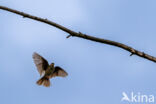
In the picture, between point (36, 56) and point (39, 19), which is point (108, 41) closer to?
point (39, 19)

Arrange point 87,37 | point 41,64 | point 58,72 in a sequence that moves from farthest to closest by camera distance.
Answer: point 58,72
point 41,64
point 87,37

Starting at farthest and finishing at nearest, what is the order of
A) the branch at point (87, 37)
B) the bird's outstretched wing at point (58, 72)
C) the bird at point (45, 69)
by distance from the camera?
the bird's outstretched wing at point (58, 72) < the bird at point (45, 69) < the branch at point (87, 37)

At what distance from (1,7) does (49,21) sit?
1.79 feet

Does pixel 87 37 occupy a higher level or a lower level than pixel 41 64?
lower

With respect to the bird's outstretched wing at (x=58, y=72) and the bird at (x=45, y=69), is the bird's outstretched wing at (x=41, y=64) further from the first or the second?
the bird's outstretched wing at (x=58, y=72)

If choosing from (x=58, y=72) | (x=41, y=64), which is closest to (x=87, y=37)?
(x=41, y=64)

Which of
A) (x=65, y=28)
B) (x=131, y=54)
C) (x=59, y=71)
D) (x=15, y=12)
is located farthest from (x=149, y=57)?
(x=59, y=71)

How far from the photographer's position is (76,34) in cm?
379

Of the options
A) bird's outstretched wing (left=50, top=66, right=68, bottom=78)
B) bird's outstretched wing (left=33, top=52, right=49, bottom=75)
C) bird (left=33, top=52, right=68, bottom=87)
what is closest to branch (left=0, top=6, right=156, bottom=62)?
bird (left=33, top=52, right=68, bottom=87)

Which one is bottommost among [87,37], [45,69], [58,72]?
[87,37]

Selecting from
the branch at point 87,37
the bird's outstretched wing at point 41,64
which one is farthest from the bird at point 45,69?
the branch at point 87,37

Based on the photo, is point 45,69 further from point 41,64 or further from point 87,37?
point 87,37

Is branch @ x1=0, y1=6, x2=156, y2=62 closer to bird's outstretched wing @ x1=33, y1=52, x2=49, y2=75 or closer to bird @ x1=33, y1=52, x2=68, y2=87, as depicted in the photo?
bird @ x1=33, y1=52, x2=68, y2=87

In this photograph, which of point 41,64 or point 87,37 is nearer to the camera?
point 87,37
